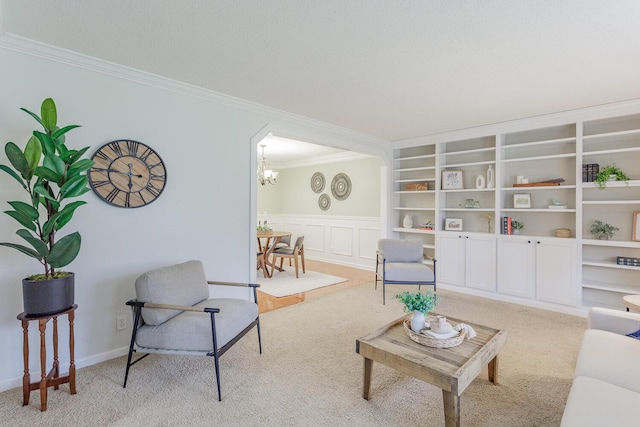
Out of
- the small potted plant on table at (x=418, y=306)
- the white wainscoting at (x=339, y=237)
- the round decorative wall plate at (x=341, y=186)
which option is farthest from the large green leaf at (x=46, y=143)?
the round decorative wall plate at (x=341, y=186)

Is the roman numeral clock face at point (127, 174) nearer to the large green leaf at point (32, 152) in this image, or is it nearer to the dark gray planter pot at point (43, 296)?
the large green leaf at point (32, 152)

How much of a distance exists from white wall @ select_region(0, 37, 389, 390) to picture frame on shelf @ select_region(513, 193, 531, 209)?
3.46m

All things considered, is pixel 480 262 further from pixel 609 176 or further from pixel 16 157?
pixel 16 157

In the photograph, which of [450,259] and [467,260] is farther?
[450,259]

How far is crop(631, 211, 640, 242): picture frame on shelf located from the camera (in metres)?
3.40

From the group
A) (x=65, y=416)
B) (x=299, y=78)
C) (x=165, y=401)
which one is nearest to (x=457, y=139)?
(x=299, y=78)

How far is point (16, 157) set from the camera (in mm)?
1856

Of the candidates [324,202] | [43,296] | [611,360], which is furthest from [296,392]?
[324,202]

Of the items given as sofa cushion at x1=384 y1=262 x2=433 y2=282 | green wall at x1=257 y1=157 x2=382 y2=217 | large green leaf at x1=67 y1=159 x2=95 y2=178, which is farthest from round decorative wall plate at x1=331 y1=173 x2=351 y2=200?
large green leaf at x1=67 y1=159 x2=95 y2=178

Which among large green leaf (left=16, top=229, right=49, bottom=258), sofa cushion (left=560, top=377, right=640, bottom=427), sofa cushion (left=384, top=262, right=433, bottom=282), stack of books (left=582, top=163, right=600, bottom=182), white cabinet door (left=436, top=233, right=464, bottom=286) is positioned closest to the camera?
sofa cushion (left=560, top=377, right=640, bottom=427)

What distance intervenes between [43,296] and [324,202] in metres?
5.64

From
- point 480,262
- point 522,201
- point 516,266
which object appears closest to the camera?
point 516,266

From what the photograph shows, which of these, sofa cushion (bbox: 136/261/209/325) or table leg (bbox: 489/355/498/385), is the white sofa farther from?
sofa cushion (bbox: 136/261/209/325)

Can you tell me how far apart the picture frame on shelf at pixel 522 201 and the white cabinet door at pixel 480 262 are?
1.78 ft
